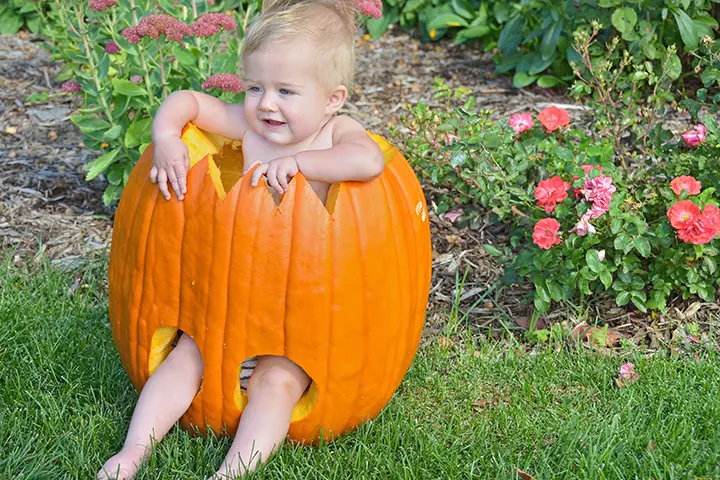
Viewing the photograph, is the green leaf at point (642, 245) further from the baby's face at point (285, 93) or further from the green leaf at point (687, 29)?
the green leaf at point (687, 29)

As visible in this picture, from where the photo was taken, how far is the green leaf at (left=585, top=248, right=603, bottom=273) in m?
3.21

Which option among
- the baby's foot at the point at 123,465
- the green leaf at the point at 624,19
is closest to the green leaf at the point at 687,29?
the green leaf at the point at 624,19

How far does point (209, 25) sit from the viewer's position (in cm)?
332

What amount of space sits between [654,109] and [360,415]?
6.02 feet

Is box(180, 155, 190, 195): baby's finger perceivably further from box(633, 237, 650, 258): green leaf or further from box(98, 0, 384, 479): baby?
box(633, 237, 650, 258): green leaf

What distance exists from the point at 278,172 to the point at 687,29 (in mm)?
2746

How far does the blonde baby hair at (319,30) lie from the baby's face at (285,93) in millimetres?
23

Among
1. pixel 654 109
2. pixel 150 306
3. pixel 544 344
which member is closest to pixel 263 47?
pixel 150 306

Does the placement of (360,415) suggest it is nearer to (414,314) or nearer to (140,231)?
(414,314)

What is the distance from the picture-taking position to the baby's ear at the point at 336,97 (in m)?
2.60

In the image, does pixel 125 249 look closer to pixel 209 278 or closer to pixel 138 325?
pixel 138 325

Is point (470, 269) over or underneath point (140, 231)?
underneath

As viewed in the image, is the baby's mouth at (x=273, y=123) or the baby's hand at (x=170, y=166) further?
the baby's mouth at (x=273, y=123)

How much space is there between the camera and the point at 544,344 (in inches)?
131
